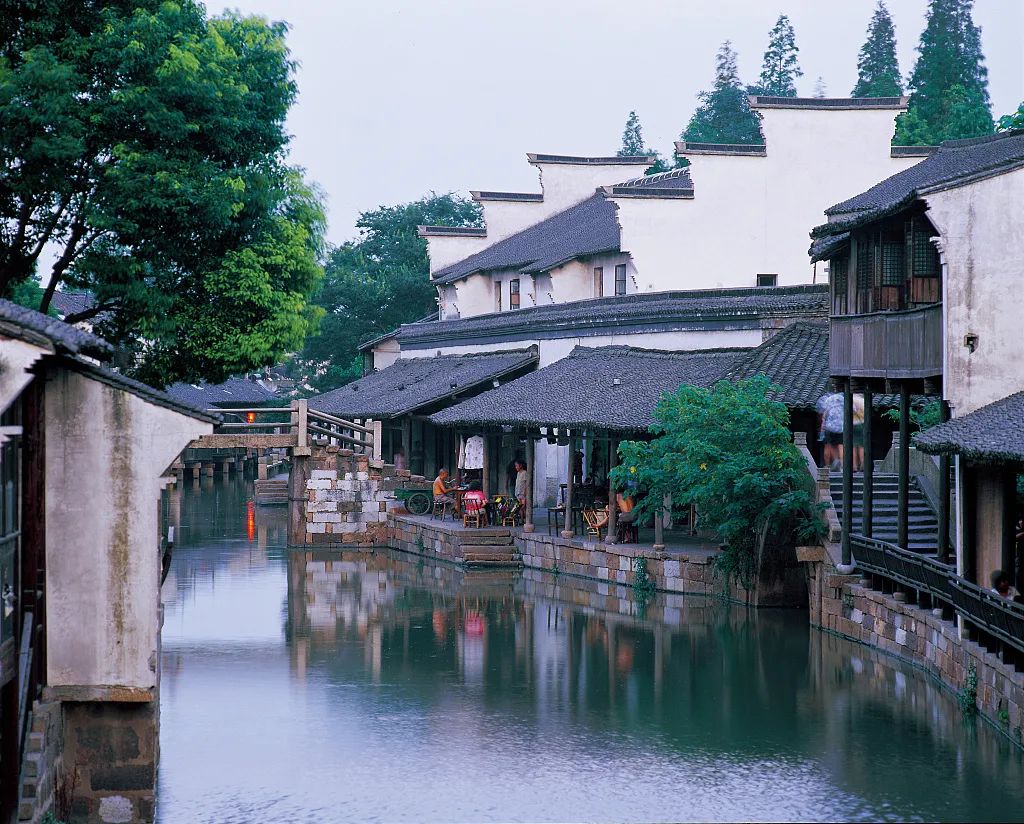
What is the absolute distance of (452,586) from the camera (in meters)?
30.6

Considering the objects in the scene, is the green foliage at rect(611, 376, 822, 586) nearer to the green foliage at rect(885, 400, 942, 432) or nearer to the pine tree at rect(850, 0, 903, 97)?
the green foliage at rect(885, 400, 942, 432)

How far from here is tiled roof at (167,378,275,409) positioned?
65812 mm

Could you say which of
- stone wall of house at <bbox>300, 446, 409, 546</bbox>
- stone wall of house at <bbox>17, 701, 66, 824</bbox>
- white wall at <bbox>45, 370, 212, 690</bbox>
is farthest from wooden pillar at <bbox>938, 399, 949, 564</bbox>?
stone wall of house at <bbox>300, 446, 409, 546</bbox>

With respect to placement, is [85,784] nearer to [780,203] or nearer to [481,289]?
[780,203]

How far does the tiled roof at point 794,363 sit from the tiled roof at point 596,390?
0.65m

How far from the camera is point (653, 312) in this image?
34.2m

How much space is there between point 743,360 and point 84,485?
19.6m

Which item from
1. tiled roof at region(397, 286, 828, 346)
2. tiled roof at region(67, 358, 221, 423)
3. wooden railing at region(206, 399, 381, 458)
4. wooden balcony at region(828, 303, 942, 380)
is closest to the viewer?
tiled roof at region(67, 358, 221, 423)

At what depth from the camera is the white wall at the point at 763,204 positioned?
120 feet

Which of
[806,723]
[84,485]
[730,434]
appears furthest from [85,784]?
[730,434]

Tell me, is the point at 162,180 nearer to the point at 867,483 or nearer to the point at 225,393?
the point at 867,483

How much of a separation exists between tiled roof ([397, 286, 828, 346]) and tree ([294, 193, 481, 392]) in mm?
19708

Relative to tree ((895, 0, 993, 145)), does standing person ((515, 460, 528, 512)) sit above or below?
below

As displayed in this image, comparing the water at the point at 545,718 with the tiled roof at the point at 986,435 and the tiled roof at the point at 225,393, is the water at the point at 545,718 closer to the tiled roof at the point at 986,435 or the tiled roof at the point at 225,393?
the tiled roof at the point at 986,435
